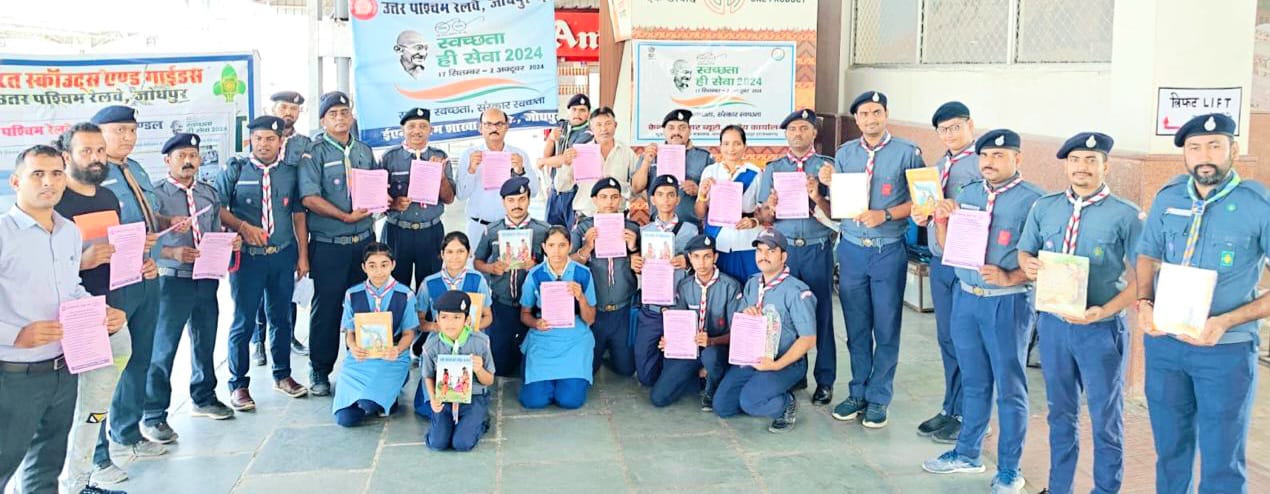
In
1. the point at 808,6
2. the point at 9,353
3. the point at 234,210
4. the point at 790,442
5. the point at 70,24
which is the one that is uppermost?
the point at 808,6

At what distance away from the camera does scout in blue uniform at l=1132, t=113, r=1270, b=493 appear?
3742mm

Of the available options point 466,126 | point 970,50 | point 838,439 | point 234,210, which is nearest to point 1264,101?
point 970,50

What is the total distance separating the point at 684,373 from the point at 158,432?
292 centimetres

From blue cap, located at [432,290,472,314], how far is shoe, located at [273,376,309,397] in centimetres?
138

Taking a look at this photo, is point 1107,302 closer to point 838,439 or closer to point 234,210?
point 838,439

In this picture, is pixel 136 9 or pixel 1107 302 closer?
pixel 1107 302

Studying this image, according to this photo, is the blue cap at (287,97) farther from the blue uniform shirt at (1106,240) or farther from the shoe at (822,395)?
the blue uniform shirt at (1106,240)

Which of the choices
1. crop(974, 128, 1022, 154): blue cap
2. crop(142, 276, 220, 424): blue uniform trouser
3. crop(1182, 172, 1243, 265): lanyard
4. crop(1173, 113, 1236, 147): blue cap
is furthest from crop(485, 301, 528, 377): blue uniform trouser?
crop(1173, 113, 1236, 147): blue cap

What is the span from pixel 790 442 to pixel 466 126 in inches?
122

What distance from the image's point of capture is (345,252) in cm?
627

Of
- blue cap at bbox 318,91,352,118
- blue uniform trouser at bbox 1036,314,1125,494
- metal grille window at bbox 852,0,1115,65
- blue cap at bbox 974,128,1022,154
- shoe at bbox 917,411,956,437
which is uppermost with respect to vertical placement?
metal grille window at bbox 852,0,1115,65

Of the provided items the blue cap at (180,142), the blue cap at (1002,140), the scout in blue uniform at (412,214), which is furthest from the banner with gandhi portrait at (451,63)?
the blue cap at (1002,140)

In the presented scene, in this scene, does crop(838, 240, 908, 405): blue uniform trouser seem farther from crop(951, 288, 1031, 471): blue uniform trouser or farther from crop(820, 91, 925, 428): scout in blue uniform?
crop(951, 288, 1031, 471): blue uniform trouser

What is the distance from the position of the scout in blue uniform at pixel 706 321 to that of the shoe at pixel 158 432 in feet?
8.83
